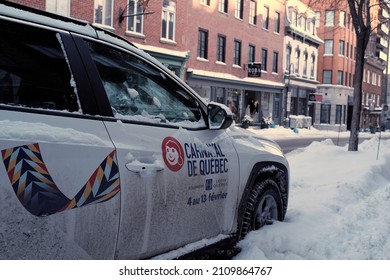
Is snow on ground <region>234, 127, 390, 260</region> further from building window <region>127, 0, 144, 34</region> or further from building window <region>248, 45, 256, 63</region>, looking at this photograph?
building window <region>248, 45, 256, 63</region>

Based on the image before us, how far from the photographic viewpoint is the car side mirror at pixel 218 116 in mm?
3480

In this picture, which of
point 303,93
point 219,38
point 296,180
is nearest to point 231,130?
point 296,180

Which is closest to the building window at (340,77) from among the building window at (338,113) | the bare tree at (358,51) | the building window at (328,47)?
the building window at (328,47)

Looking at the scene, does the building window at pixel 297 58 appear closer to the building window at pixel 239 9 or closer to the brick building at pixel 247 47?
the brick building at pixel 247 47

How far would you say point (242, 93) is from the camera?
1200 inches

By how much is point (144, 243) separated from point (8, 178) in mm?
989

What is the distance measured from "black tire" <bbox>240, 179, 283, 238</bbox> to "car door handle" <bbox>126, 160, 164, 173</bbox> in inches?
53.5

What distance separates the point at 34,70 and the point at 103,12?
60.7 feet

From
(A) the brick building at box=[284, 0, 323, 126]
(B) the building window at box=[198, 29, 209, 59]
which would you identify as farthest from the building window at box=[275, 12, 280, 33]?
(B) the building window at box=[198, 29, 209, 59]

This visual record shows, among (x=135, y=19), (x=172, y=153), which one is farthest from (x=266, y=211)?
(x=135, y=19)

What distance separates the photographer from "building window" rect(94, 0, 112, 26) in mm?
19578

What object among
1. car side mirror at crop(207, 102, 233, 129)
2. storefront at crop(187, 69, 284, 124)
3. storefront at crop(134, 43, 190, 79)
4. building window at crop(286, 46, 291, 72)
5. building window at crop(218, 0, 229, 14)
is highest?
building window at crop(218, 0, 229, 14)

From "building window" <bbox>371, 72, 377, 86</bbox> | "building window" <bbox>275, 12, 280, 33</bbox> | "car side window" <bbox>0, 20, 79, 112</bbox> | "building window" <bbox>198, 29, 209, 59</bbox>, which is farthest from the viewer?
"building window" <bbox>371, 72, 377, 86</bbox>

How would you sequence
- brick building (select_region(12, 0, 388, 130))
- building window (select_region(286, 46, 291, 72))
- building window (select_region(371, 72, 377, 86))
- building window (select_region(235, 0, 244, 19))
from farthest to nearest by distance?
building window (select_region(371, 72, 377, 86))
building window (select_region(286, 46, 291, 72))
building window (select_region(235, 0, 244, 19))
brick building (select_region(12, 0, 388, 130))
